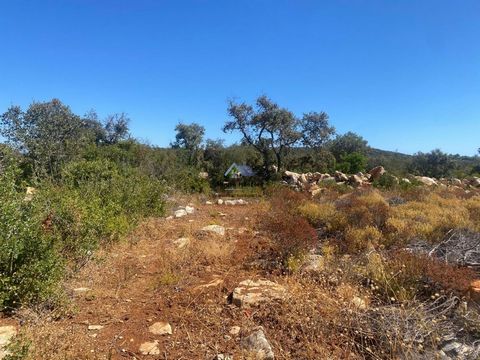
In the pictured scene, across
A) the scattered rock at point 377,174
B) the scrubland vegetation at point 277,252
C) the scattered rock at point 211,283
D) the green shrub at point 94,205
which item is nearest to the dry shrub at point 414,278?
the scrubland vegetation at point 277,252

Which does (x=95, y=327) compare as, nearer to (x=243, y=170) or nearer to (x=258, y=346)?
(x=258, y=346)

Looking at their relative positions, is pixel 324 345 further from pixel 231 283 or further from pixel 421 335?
pixel 231 283

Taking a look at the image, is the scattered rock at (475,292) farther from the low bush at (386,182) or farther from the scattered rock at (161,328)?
the low bush at (386,182)

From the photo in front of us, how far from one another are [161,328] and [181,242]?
3069mm

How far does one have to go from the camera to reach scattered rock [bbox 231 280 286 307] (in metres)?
3.84

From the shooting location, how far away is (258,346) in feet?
9.71

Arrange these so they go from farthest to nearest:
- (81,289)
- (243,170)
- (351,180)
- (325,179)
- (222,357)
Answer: (243,170) < (325,179) < (351,180) < (81,289) < (222,357)

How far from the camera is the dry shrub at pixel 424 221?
5996mm

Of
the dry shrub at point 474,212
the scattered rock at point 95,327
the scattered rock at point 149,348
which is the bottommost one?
the scattered rock at point 149,348

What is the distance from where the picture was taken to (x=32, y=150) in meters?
9.28

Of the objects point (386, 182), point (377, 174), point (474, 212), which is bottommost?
point (474, 212)

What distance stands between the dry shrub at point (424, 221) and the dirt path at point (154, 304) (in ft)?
8.63

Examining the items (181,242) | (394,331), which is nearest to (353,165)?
(181,242)

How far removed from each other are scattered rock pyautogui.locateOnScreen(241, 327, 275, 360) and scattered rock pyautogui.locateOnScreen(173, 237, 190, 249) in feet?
10.6
